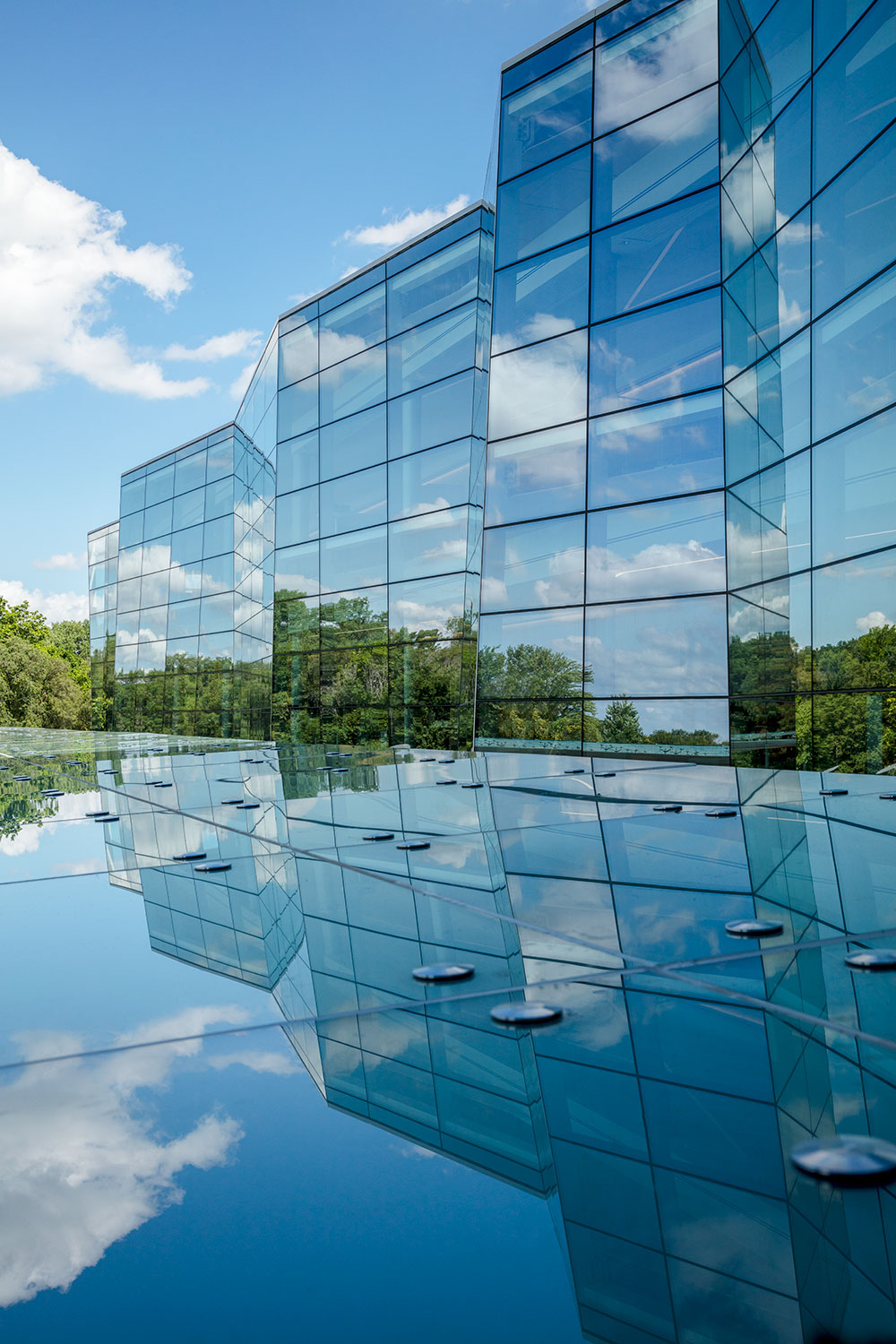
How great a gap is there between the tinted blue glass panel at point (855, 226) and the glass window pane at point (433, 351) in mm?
8343

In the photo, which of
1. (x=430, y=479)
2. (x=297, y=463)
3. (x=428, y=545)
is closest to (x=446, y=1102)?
(x=428, y=545)

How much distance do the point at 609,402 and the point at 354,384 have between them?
8245mm

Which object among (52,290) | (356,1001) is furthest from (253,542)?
(52,290)

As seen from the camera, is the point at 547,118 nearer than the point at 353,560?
Yes

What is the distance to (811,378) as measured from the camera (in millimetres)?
12484

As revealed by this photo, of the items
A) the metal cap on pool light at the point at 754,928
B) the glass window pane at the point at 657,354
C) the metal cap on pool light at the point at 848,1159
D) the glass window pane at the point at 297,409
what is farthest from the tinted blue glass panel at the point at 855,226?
the glass window pane at the point at 297,409

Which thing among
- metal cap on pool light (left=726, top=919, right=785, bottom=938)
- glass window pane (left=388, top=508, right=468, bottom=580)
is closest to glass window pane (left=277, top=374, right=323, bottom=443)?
glass window pane (left=388, top=508, right=468, bottom=580)

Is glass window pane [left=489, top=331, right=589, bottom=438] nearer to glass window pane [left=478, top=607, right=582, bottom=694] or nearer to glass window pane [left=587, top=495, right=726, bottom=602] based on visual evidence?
glass window pane [left=587, top=495, right=726, bottom=602]

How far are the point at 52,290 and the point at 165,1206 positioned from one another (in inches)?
4025

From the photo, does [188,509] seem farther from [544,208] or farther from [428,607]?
[544,208]

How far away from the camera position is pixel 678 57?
1526 cm

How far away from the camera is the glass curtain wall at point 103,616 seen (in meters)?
34.3

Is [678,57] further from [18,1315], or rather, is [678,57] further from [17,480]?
[17,480]

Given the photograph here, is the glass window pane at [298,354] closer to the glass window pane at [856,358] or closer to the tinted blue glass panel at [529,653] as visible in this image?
the tinted blue glass panel at [529,653]
